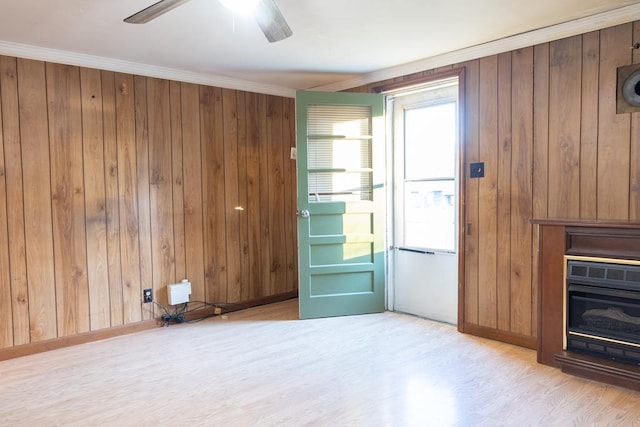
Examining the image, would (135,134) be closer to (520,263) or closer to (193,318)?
(193,318)

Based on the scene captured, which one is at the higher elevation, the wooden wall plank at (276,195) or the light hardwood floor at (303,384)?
the wooden wall plank at (276,195)

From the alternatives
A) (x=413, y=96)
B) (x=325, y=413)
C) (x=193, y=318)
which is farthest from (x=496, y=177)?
(x=193, y=318)

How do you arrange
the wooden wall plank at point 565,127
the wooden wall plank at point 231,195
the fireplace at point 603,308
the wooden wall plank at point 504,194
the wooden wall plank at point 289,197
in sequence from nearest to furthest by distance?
the fireplace at point 603,308 → the wooden wall plank at point 565,127 → the wooden wall plank at point 504,194 → the wooden wall plank at point 231,195 → the wooden wall plank at point 289,197

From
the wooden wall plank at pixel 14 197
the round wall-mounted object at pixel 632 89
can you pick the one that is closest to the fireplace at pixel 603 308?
the round wall-mounted object at pixel 632 89

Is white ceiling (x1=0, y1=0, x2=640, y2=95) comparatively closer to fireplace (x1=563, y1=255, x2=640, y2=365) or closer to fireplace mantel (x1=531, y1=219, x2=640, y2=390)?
fireplace mantel (x1=531, y1=219, x2=640, y2=390)

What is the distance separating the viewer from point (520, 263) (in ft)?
10.8

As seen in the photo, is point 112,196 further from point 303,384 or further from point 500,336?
point 500,336

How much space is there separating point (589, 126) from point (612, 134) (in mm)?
145

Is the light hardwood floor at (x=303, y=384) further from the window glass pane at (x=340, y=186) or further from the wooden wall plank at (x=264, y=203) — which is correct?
the window glass pane at (x=340, y=186)

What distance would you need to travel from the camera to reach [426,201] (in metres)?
4.06

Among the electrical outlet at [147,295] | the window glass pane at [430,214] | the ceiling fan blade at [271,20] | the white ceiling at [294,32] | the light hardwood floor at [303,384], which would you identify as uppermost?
the white ceiling at [294,32]

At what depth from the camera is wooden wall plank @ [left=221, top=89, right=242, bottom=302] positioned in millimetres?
4406

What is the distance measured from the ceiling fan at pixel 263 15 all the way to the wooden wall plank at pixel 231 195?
2083 millimetres

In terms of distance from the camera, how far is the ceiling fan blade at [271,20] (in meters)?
2.15
